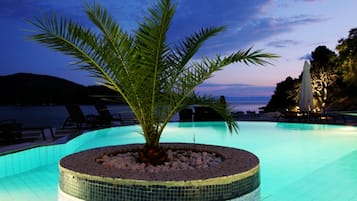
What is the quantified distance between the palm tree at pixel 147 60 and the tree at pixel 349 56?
19.4 m

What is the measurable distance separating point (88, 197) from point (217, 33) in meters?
2.25

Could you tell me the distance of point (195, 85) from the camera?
13.7ft

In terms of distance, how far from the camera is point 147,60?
387 cm

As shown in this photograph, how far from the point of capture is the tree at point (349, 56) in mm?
21219

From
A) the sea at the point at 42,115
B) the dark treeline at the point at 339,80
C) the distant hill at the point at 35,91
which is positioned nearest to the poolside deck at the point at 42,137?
the sea at the point at 42,115

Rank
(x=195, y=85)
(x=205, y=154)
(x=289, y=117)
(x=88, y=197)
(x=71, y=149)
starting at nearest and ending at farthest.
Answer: (x=88, y=197)
(x=195, y=85)
(x=205, y=154)
(x=71, y=149)
(x=289, y=117)

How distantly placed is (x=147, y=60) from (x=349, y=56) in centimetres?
2052

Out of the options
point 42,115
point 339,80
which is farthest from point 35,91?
point 339,80

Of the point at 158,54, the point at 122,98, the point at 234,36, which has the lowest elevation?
the point at 122,98

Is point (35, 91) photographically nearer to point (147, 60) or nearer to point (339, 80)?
point (339, 80)

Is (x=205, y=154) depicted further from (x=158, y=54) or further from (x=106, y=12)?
(x=106, y=12)

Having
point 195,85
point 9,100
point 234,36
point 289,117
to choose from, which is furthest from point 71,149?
point 9,100

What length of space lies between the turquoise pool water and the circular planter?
64.6 inches

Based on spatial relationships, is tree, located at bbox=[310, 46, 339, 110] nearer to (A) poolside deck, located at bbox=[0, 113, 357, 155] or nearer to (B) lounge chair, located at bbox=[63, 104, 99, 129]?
(A) poolside deck, located at bbox=[0, 113, 357, 155]
